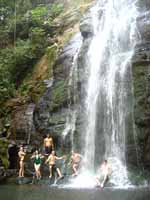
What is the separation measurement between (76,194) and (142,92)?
6.10 m

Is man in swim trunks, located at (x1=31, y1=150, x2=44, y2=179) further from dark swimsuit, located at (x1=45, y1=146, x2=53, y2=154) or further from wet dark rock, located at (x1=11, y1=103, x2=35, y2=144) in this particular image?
wet dark rock, located at (x1=11, y1=103, x2=35, y2=144)

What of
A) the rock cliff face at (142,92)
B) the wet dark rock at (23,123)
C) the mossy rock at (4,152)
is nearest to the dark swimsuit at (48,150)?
the wet dark rock at (23,123)

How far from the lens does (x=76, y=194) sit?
1321 centimetres

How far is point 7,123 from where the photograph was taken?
22297 millimetres

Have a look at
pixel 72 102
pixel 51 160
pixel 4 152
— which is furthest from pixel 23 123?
pixel 51 160

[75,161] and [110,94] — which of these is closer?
[75,161]

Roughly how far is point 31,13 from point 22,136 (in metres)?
12.5

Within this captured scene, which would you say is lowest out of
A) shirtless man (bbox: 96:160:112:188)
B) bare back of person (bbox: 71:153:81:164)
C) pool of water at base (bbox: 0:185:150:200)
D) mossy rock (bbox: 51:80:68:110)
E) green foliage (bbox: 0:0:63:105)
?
pool of water at base (bbox: 0:185:150:200)

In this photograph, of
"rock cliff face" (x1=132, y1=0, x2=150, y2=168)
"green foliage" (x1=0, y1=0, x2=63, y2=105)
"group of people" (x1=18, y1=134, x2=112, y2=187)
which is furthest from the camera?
"green foliage" (x1=0, y1=0, x2=63, y2=105)

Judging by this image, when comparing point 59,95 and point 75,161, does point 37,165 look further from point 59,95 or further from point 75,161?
point 59,95

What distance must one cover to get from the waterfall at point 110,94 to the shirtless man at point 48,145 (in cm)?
165

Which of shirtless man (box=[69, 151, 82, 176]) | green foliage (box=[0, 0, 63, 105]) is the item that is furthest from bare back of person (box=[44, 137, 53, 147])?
green foliage (box=[0, 0, 63, 105])

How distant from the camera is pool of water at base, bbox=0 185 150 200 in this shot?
40.3ft

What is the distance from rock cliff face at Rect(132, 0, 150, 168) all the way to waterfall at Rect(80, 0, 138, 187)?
1.10 ft
